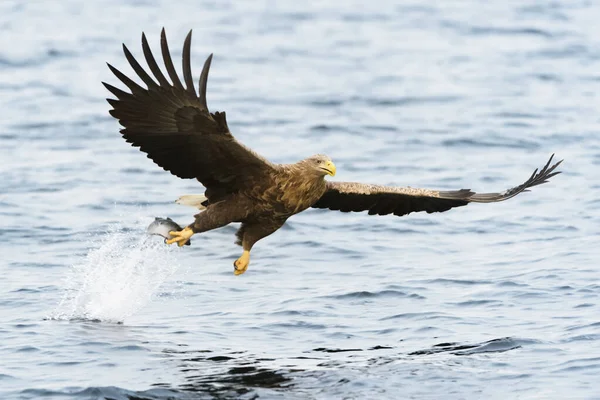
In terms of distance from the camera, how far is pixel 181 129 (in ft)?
29.8

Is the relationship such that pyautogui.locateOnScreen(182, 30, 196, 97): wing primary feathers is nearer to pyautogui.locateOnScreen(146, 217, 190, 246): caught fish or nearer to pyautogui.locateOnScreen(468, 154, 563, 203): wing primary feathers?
Answer: pyautogui.locateOnScreen(146, 217, 190, 246): caught fish

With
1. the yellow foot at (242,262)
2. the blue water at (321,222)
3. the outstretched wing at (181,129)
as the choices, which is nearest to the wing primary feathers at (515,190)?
the blue water at (321,222)

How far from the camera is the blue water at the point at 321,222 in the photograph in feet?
31.3

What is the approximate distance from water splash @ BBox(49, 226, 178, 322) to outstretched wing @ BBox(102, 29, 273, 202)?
181cm

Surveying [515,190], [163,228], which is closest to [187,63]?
[163,228]

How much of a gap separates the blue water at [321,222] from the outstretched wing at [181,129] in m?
1.44

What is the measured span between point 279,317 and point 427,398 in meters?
2.17

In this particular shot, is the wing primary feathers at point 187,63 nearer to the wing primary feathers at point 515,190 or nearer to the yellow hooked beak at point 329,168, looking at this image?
the yellow hooked beak at point 329,168

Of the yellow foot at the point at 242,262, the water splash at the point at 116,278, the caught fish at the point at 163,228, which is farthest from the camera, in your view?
the water splash at the point at 116,278

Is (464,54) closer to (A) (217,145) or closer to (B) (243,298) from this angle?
(B) (243,298)

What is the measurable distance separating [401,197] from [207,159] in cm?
207

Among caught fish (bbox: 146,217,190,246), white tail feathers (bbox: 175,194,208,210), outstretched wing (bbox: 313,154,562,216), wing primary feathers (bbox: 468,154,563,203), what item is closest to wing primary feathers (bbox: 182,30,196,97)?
caught fish (bbox: 146,217,190,246)

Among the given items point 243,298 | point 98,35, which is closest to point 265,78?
point 98,35

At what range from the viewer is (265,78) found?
70.8ft
